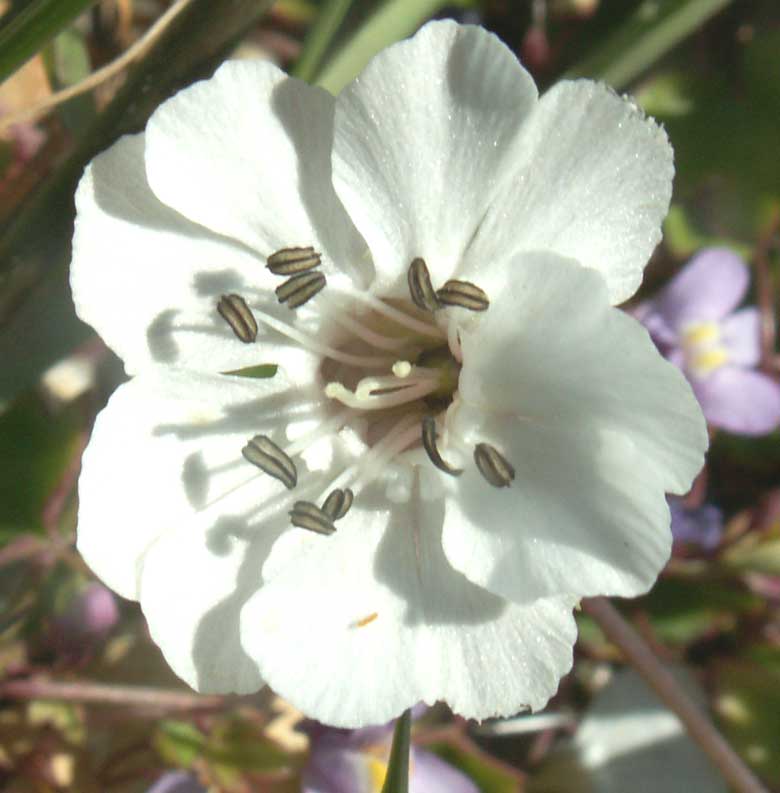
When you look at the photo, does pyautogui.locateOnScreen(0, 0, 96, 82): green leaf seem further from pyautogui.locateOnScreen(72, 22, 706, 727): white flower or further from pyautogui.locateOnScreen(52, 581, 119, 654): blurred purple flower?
pyautogui.locateOnScreen(52, 581, 119, 654): blurred purple flower

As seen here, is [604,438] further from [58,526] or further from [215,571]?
[58,526]

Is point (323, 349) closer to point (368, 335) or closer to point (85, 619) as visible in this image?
point (368, 335)

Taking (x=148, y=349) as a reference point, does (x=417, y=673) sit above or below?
below

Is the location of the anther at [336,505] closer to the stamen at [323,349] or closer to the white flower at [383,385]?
the white flower at [383,385]

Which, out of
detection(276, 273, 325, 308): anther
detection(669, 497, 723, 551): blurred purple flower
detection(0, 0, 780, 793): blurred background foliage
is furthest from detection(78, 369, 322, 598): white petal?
detection(669, 497, 723, 551): blurred purple flower

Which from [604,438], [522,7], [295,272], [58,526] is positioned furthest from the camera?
[522,7]

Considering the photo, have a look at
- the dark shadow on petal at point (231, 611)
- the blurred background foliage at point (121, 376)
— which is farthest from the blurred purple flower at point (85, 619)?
the dark shadow on petal at point (231, 611)

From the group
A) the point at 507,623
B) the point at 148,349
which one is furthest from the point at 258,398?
the point at 507,623

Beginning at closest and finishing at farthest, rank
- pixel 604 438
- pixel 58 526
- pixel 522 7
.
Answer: pixel 604 438 → pixel 58 526 → pixel 522 7

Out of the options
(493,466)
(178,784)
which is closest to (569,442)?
(493,466)
